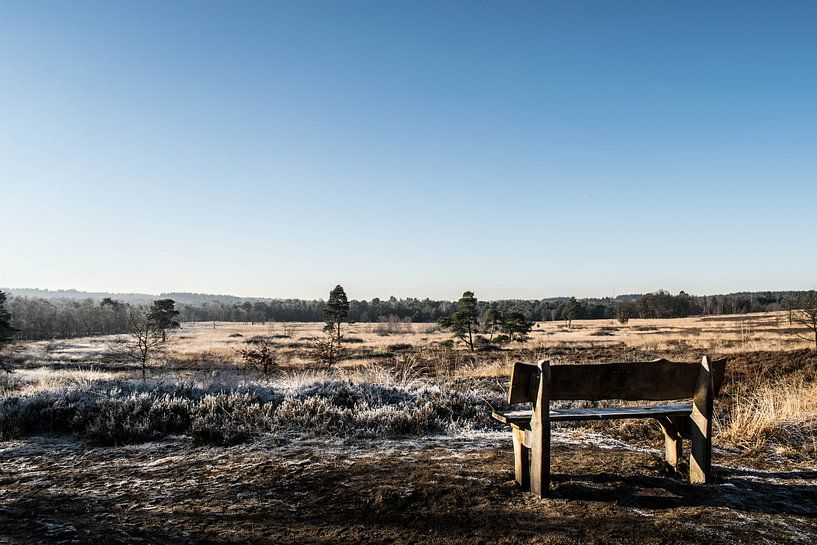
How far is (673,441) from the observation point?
5.02m

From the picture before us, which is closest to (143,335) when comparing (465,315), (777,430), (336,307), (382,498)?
(336,307)

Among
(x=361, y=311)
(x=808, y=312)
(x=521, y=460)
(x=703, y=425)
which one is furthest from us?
(x=361, y=311)

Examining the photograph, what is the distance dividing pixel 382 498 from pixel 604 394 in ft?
7.28

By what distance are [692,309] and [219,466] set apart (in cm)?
13815

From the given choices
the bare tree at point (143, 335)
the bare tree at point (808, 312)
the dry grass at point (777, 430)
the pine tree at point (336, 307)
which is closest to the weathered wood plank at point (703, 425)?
the dry grass at point (777, 430)

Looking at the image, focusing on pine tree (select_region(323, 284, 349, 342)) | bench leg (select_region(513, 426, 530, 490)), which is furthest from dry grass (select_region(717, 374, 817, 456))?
pine tree (select_region(323, 284, 349, 342))

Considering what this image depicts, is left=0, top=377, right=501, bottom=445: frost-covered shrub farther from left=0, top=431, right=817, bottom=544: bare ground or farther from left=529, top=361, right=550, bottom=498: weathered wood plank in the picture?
left=529, top=361, right=550, bottom=498: weathered wood plank

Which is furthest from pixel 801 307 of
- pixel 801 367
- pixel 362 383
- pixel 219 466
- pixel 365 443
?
pixel 219 466

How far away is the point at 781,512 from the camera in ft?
13.1

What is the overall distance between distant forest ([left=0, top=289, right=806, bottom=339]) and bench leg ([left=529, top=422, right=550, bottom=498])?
116ft

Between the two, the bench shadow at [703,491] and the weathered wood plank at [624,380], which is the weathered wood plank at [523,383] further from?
the bench shadow at [703,491]

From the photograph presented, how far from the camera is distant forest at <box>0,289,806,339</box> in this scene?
282 feet

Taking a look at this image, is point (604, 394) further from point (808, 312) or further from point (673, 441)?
point (808, 312)

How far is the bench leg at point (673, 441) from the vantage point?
4.96 metres
